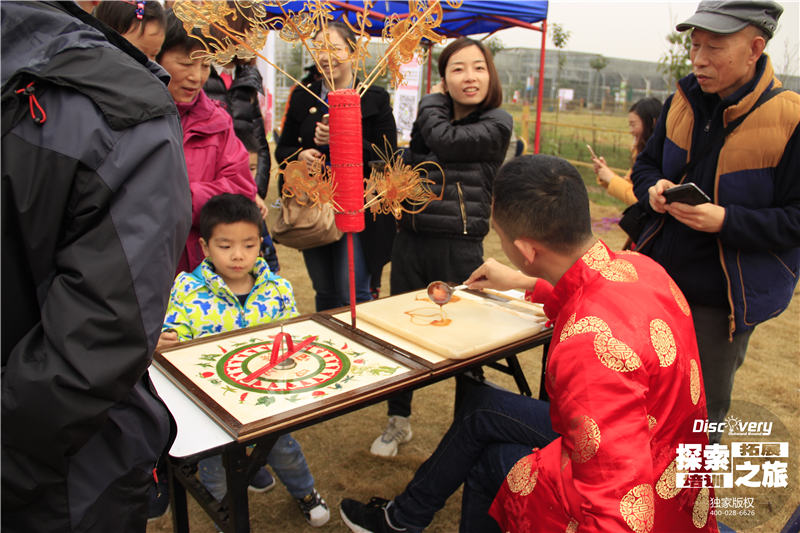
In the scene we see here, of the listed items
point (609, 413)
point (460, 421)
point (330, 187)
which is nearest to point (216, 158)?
point (330, 187)

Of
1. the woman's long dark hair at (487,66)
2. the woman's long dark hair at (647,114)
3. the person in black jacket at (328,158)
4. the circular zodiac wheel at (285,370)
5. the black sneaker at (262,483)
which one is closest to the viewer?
the circular zodiac wheel at (285,370)

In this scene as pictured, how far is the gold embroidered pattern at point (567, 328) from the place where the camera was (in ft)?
3.88

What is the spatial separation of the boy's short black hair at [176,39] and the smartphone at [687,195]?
Result: 171 centimetres

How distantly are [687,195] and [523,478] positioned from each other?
108 centimetres

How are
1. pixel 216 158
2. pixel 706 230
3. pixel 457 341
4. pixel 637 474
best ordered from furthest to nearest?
pixel 216 158 < pixel 706 230 < pixel 457 341 < pixel 637 474

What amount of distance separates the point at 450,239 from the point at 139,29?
1.42m

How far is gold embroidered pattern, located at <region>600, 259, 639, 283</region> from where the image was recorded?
1.29 m

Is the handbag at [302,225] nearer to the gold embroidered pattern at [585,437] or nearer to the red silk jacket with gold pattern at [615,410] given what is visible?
the red silk jacket with gold pattern at [615,410]

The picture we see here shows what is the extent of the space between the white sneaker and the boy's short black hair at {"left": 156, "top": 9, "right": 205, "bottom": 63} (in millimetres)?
1746

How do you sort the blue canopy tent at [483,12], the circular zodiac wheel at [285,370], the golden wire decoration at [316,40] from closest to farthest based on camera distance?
the circular zodiac wheel at [285,370] < the golden wire decoration at [316,40] < the blue canopy tent at [483,12]

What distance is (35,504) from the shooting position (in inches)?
35.2

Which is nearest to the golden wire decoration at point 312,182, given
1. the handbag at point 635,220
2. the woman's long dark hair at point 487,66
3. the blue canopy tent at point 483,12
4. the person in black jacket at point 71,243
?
the person in black jacket at point 71,243

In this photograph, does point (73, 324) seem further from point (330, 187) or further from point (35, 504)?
point (330, 187)

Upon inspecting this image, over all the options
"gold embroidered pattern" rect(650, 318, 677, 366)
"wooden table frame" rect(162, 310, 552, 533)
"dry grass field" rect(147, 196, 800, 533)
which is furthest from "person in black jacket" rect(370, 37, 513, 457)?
"gold embroidered pattern" rect(650, 318, 677, 366)
